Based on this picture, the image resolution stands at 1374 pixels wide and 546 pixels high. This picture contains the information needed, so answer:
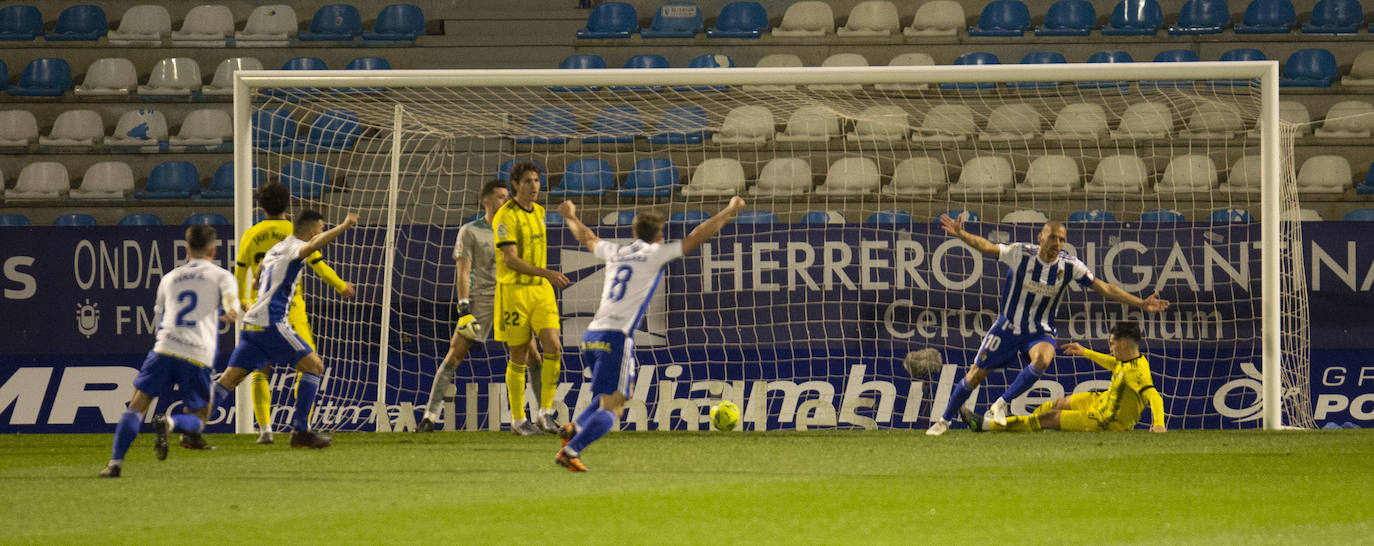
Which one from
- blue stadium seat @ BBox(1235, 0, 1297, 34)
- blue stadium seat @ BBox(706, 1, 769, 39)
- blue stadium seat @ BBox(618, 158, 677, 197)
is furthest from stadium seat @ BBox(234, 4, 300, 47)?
blue stadium seat @ BBox(1235, 0, 1297, 34)

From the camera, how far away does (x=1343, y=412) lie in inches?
425

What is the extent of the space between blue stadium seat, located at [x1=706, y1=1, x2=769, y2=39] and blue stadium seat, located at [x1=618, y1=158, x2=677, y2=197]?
8.15ft

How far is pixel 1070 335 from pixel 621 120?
4205 millimetres

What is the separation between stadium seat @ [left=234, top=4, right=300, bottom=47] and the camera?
49.7ft

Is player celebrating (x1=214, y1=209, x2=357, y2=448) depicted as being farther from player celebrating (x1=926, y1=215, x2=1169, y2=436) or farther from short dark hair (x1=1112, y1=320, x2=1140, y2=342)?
short dark hair (x1=1112, y1=320, x2=1140, y2=342)

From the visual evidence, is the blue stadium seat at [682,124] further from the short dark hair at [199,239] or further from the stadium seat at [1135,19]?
the short dark hair at [199,239]

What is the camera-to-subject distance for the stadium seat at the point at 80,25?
1533cm

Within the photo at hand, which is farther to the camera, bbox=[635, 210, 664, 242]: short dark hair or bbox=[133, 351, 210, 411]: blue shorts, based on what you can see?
bbox=[635, 210, 664, 242]: short dark hair

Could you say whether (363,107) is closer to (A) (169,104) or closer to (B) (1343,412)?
(A) (169,104)

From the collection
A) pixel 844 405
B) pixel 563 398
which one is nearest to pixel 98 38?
pixel 563 398

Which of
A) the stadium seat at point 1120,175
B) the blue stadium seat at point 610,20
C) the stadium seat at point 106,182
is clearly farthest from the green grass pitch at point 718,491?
the blue stadium seat at point 610,20

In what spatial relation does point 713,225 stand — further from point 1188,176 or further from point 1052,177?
point 1188,176

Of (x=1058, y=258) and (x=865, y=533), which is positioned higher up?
(x=1058, y=258)

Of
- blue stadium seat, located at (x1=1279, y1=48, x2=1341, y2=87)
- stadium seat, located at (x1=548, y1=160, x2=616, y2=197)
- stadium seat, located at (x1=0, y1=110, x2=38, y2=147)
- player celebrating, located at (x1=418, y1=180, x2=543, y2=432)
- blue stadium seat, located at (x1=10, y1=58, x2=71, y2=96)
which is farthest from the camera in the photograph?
blue stadium seat, located at (x1=10, y1=58, x2=71, y2=96)
